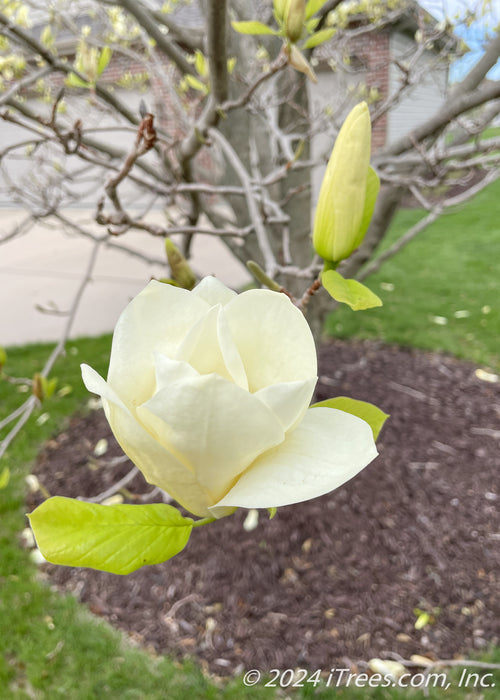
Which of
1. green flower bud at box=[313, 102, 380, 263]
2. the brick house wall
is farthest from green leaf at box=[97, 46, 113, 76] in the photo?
the brick house wall

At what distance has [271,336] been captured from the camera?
393 mm

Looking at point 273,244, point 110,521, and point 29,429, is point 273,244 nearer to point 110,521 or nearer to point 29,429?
point 29,429

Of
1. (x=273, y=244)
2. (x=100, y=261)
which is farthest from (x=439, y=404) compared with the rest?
(x=100, y=261)

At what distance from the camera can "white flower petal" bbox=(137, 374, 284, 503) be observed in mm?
331

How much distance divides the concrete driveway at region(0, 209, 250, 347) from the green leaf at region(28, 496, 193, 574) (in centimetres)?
375

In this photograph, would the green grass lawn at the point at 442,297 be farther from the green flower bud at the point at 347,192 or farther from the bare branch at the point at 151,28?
the green flower bud at the point at 347,192

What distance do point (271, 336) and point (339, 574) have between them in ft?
6.44

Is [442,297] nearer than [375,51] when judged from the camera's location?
Yes

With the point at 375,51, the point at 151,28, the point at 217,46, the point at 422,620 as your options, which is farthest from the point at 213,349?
the point at 375,51

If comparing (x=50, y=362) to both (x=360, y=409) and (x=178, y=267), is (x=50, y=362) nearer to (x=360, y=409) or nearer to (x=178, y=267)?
(x=178, y=267)

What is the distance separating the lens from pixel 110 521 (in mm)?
359

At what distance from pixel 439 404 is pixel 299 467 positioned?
304 cm

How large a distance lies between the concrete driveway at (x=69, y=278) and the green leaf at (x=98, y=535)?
12.3 ft

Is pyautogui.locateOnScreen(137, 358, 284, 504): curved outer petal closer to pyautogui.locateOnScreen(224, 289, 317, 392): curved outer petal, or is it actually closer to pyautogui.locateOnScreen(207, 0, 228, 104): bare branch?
pyautogui.locateOnScreen(224, 289, 317, 392): curved outer petal
